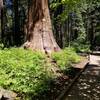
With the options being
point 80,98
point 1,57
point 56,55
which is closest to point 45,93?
point 80,98

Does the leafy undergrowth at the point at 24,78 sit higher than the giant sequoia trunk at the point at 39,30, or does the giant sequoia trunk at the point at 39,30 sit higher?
the giant sequoia trunk at the point at 39,30

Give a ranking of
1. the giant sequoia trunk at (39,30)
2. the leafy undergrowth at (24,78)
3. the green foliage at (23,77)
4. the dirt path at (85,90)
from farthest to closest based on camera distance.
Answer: the giant sequoia trunk at (39,30) < the dirt path at (85,90) < the green foliage at (23,77) < the leafy undergrowth at (24,78)

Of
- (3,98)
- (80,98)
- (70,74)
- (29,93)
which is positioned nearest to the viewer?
(3,98)

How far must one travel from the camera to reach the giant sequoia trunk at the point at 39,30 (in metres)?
16.3

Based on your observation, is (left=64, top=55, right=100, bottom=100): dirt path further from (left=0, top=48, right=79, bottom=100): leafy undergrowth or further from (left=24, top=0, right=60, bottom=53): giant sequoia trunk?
(left=24, top=0, right=60, bottom=53): giant sequoia trunk

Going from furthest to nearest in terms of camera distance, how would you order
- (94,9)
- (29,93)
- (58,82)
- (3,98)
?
(94,9) → (58,82) → (29,93) → (3,98)

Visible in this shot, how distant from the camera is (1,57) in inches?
458

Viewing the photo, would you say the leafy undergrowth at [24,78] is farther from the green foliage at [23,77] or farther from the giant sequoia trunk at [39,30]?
the giant sequoia trunk at [39,30]

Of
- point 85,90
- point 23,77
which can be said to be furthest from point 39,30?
point 23,77

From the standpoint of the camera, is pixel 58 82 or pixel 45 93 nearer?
pixel 45 93

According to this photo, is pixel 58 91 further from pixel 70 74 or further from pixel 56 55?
pixel 56 55

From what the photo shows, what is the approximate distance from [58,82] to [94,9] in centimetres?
3874

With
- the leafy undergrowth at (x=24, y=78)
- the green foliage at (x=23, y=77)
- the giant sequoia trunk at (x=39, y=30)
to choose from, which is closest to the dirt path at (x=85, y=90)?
the leafy undergrowth at (x=24, y=78)

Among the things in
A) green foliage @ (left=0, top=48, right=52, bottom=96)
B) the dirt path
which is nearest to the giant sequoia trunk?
the dirt path
